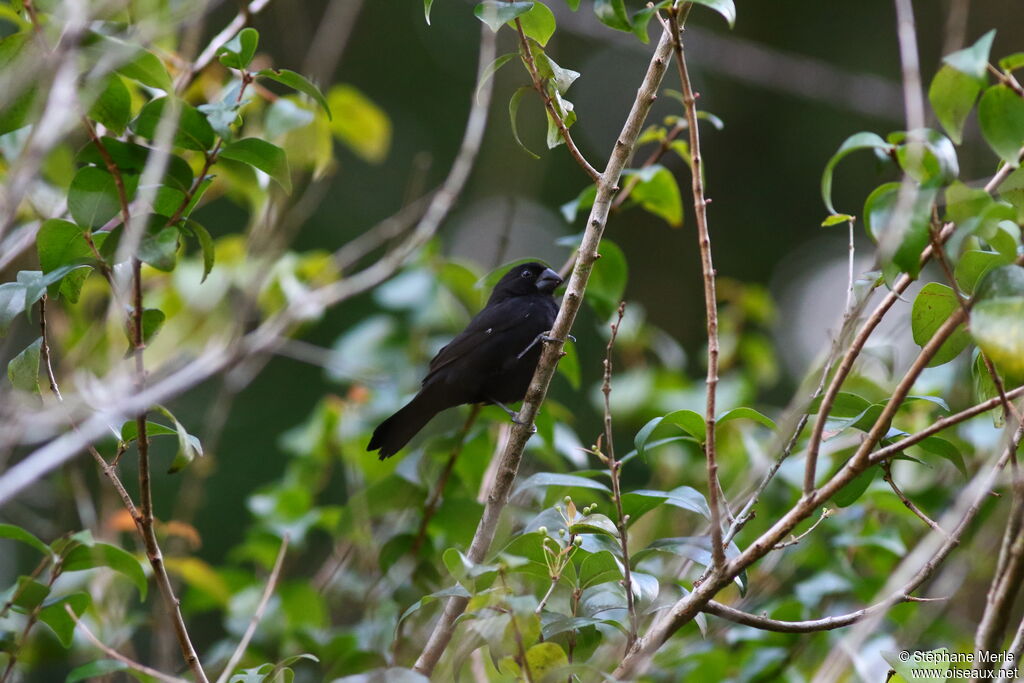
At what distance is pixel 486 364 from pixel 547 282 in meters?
0.56

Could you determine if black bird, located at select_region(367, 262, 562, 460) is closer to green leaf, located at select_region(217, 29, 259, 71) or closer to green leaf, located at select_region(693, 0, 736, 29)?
green leaf, located at select_region(217, 29, 259, 71)

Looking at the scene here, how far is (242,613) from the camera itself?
374cm

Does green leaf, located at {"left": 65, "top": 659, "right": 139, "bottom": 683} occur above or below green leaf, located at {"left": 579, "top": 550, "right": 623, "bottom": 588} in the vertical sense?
below

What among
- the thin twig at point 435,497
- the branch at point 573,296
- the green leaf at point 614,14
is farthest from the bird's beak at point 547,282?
the green leaf at point 614,14

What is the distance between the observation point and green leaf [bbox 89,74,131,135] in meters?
2.32

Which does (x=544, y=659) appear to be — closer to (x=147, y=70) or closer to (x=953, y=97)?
(x=953, y=97)

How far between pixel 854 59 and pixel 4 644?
9.77 meters

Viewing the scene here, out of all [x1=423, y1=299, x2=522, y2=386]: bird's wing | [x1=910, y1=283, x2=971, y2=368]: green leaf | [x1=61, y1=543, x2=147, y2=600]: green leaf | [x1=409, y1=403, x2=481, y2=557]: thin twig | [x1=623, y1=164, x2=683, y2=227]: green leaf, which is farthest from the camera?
[x1=423, y1=299, x2=522, y2=386]: bird's wing

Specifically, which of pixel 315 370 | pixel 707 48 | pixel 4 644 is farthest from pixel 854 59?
pixel 4 644

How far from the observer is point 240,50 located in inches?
97.0

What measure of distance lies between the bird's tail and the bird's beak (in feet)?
2.92

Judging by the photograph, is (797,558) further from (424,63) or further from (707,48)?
(424,63)

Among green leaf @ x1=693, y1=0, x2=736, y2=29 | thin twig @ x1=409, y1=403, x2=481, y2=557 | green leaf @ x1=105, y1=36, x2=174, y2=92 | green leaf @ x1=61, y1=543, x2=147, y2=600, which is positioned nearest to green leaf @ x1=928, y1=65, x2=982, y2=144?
green leaf @ x1=693, y1=0, x2=736, y2=29

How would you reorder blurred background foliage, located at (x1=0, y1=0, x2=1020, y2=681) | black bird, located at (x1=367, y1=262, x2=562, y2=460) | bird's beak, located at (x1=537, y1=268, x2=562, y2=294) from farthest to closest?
bird's beak, located at (x1=537, y1=268, x2=562, y2=294) < black bird, located at (x1=367, y1=262, x2=562, y2=460) < blurred background foliage, located at (x1=0, y1=0, x2=1020, y2=681)
